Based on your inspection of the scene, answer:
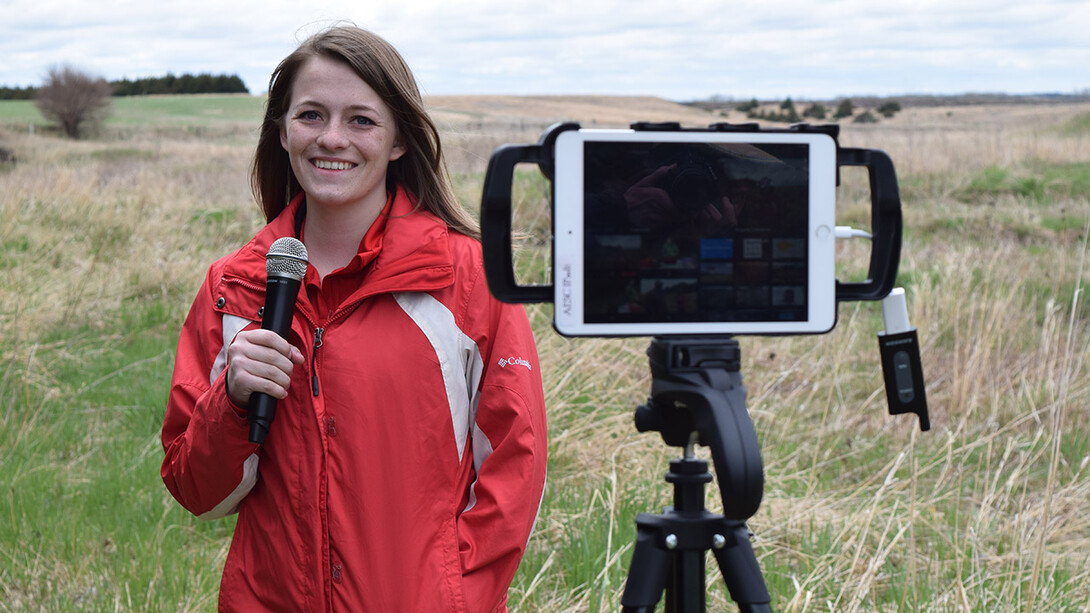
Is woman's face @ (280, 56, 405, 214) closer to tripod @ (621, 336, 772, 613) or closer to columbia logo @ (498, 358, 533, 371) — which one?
columbia logo @ (498, 358, 533, 371)

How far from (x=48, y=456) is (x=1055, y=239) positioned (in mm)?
8991

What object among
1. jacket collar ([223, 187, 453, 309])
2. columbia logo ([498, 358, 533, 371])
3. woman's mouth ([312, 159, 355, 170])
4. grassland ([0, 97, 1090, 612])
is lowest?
grassland ([0, 97, 1090, 612])

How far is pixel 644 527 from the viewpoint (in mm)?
1290

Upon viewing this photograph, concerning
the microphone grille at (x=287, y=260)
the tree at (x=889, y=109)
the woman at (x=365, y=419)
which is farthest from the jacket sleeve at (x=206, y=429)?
the tree at (x=889, y=109)

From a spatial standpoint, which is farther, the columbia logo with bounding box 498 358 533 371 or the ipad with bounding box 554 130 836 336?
the columbia logo with bounding box 498 358 533 371

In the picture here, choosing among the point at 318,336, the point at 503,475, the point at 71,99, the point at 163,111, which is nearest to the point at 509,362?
the point at 503,475

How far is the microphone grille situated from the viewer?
162 centimetres

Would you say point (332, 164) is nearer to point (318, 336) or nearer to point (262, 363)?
point (318, 336)

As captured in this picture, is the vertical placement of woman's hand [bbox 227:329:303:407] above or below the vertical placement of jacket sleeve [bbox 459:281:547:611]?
above

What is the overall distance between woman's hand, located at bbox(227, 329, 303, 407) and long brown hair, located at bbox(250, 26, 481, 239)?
1.80 feet

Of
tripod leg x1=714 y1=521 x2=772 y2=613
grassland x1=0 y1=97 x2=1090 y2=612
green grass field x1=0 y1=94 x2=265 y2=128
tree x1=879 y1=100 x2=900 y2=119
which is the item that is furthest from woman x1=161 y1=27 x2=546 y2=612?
green grass field x1=0 y1=94 x2=265 y2=128

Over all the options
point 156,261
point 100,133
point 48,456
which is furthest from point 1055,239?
point 100,133

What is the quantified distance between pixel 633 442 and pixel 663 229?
3.05 meters

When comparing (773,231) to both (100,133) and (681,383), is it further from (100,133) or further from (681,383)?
(100,133)
